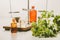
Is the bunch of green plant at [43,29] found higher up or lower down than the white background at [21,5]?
lower down

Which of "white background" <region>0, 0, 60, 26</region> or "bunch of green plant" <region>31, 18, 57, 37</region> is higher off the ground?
"white background" <region>0, 0, 60, 26</region>

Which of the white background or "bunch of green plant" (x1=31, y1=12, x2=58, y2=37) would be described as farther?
the white background

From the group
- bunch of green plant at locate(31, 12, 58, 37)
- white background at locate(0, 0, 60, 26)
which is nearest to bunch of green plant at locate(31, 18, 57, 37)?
bunch of green plant at locate(31, 12, 58, 37)

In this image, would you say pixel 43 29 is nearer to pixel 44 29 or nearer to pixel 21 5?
pixel 44 29

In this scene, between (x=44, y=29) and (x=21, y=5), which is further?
(x=21, y=5)

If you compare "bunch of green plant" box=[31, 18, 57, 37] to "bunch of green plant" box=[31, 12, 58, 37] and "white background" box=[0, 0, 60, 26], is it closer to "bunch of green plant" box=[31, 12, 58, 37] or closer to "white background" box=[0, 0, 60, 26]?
"bunch of green plant" box=[31, 12, 58, 37]

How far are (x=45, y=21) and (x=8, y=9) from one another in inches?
85.8

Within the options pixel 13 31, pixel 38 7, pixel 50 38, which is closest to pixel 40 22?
pixel 50 38

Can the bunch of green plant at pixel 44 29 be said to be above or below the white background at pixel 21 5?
below

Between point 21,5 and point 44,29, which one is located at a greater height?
point 21,5

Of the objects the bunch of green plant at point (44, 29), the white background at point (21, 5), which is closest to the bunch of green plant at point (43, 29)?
the bunch of green plant at point (44, 29)

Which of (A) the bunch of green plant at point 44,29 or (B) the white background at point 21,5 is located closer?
(A) the bunch of green plant at point 44,29

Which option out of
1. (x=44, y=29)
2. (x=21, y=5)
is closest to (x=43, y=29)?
(x=44, y=29)

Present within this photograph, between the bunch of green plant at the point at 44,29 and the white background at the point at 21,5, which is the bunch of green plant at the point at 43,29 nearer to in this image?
the bunch of green plant at the point at 44,29
